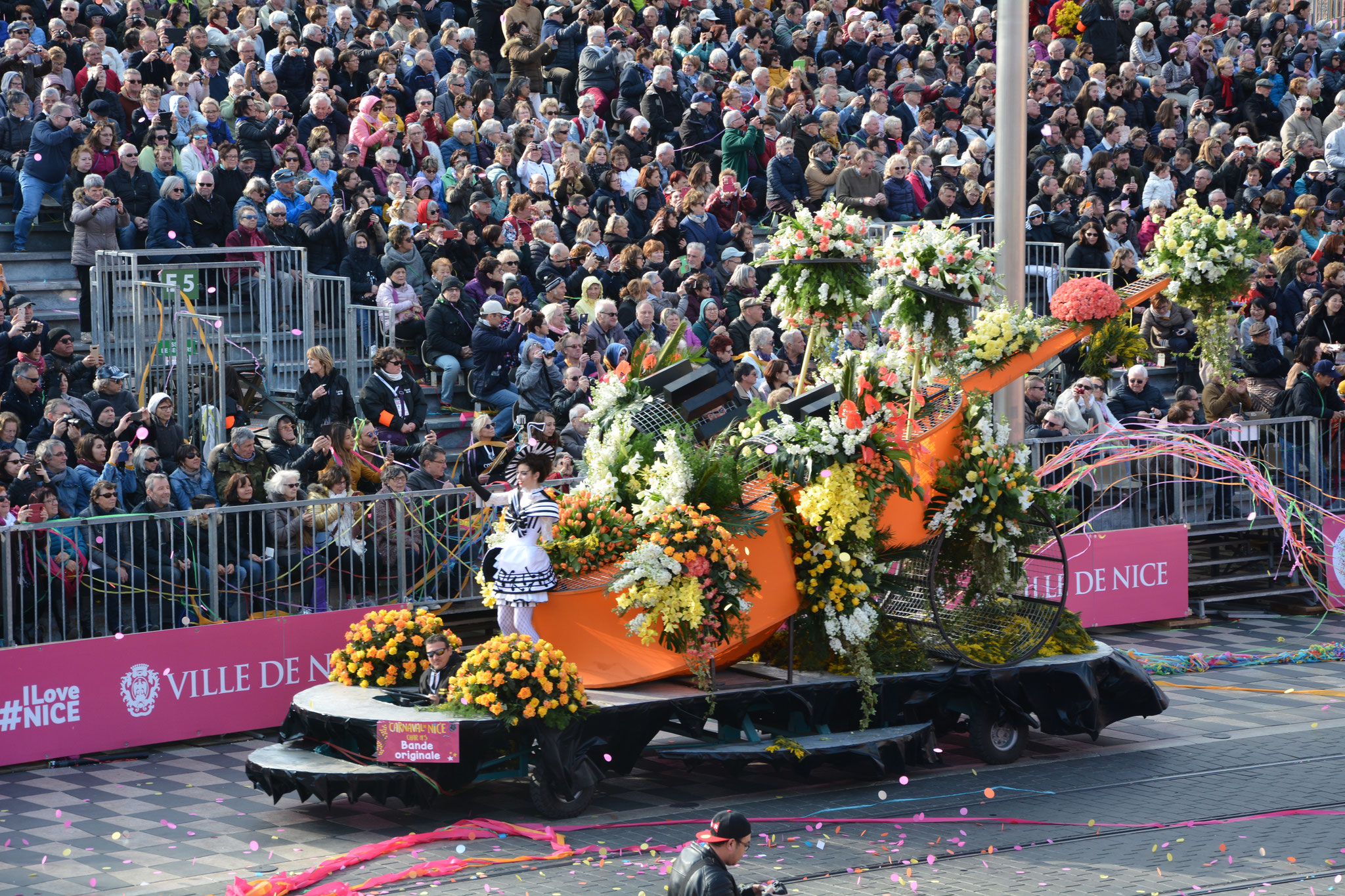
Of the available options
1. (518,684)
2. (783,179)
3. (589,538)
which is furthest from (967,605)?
(783,179)

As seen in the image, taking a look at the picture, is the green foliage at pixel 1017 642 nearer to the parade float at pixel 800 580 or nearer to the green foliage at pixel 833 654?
the parade float at pixel 800 580

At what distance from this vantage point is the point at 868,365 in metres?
12.0

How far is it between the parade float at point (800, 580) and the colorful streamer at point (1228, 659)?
2646 mm

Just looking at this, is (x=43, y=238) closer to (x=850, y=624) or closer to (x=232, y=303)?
(x=232, y=303)

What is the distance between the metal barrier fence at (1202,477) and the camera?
17000 mm

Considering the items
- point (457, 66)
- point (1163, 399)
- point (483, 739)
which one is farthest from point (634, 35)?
point (483, 739)

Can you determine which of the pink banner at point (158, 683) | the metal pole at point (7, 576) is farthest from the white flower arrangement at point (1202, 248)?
the metal pole at point (7, 576)

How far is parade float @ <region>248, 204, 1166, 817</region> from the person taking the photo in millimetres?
11047

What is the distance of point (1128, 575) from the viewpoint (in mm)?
17156

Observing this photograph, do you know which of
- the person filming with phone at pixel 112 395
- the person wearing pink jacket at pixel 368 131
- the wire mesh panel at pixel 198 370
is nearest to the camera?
the person filming with phone at pixel 112 395

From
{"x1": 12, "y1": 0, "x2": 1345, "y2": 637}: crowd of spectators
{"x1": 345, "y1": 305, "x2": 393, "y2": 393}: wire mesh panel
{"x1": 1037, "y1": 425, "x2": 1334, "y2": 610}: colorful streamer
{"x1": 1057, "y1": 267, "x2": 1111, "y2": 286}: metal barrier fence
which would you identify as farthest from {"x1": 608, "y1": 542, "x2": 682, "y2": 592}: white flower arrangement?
{"x1": 1057, "y1": 267, "x2": 1111, "y2": 286}: metal barrier fence

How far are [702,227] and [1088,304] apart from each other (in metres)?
8.91

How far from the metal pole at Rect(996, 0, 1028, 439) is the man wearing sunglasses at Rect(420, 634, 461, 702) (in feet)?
16.7

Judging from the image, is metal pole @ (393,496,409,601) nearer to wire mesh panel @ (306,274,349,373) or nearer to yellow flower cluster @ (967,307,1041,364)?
wire mesh panel @ (306,274,349,373)
